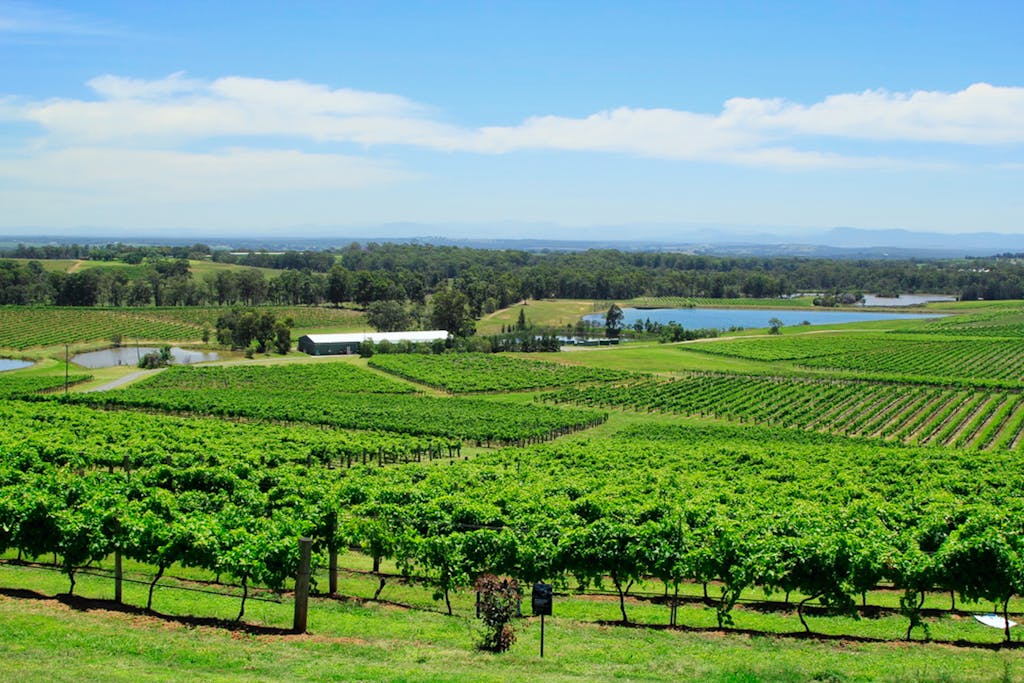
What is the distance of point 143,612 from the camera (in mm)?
17406

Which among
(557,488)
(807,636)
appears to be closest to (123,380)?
(557,488)

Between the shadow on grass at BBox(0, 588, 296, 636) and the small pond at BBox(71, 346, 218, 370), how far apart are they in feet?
283

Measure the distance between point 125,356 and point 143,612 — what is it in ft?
337

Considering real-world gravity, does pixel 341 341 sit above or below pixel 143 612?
below

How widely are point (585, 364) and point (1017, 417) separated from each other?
49006 mm

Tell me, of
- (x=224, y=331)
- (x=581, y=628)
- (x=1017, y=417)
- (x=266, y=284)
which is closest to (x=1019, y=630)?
(x=581, y=628)

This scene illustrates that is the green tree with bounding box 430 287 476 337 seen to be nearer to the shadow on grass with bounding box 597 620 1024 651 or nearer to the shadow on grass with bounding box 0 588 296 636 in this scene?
the shadow on grass with bounding box 0 588 296 636

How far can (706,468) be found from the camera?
38.4 metres

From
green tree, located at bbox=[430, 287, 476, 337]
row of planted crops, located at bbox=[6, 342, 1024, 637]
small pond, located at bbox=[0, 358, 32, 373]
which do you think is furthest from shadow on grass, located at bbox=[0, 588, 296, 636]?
green tree, located at bbox=[430, 287, 476, 337]

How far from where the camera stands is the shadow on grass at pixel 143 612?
16.5 m

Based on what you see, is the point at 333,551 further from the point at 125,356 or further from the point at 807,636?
the point at 125,356

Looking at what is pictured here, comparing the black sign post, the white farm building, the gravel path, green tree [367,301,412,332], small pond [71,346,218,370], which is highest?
the black sign post

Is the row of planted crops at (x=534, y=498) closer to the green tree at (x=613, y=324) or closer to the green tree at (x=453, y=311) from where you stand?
the green tree at (x=453, y=311)

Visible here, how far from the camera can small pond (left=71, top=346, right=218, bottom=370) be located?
102656 millimetres
